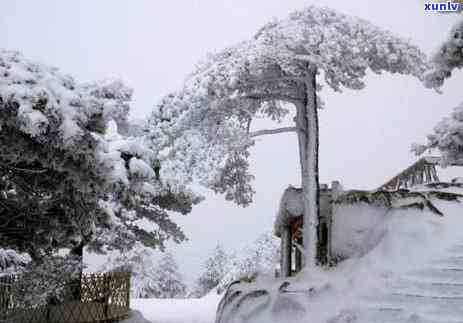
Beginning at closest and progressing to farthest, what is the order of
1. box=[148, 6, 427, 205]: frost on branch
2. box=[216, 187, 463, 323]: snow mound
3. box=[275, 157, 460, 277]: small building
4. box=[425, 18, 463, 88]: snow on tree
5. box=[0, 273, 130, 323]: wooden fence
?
box=[216, 187, 463, 323]: snow mound < box=[425, 18, 463, 88]: snow on tree < box=[275, 157, 460, 277]: small building < box=[148, 6, 427, 205]: frost on branch < box=[0, 273, 130, 323]: wooden fence

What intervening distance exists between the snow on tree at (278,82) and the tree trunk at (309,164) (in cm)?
2

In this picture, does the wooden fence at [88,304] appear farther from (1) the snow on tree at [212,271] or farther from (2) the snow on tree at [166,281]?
(1) the snow on tree at [212,271]

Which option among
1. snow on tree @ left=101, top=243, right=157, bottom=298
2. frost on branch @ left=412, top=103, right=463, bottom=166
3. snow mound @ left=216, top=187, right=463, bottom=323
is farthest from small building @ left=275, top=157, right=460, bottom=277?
snow on tree @ left=101, top=243, right=157, bottom=298

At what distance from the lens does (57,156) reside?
605cm

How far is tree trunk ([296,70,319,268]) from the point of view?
1077cm

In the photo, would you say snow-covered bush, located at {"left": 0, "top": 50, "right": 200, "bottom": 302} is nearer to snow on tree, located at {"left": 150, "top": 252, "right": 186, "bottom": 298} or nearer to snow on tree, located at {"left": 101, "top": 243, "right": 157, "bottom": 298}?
snow on tree, located at {"left": 101, "top": 243, "right": 157, "bottom": 298}

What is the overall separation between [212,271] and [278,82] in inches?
1220

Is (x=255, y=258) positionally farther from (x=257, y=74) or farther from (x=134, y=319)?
(x=257, y=74)

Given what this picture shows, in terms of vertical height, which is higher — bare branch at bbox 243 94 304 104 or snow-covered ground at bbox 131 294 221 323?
bare branch at bbox 243 94 304 104

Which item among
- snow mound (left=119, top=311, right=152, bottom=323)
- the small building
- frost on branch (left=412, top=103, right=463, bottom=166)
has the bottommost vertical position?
snow mound (left=119, top=311, right=152, bottom=323)

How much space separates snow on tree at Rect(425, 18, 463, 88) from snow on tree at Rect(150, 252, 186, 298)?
31.2 metres

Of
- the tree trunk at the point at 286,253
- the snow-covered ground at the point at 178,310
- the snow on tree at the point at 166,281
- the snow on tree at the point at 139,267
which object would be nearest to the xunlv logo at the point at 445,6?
the tree trunk at the point at 286,253

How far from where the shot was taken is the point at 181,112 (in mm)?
11336

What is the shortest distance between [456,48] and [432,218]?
3296mm
